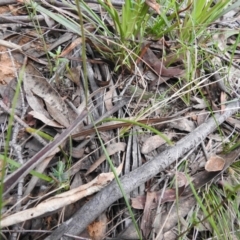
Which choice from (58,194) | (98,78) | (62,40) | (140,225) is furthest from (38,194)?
(62,40)

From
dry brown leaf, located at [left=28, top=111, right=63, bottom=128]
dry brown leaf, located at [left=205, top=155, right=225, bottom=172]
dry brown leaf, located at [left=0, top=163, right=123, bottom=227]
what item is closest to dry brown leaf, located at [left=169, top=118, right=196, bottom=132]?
dry brown leaf, located at [left=205, top=155, right=225, bottom=172]

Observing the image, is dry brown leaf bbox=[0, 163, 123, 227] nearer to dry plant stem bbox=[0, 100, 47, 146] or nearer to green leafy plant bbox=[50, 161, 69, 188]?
green leafy plant bbox=[50, 161, 69, 188]

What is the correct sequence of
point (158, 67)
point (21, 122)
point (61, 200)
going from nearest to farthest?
1. point (61, 200)
2. point (21, 122)
3. point (158, 67)

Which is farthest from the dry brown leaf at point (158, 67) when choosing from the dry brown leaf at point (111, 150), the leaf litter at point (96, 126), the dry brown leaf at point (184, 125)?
the dry brown leaf at point (111, 150)

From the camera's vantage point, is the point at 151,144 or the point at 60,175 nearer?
the point at 60,175

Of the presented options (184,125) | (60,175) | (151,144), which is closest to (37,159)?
(60,175)

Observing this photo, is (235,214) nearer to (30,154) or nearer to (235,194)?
(235,194)

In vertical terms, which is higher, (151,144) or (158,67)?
(158,67)

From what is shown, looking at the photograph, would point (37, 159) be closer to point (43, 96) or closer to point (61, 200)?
point (61, 200)
